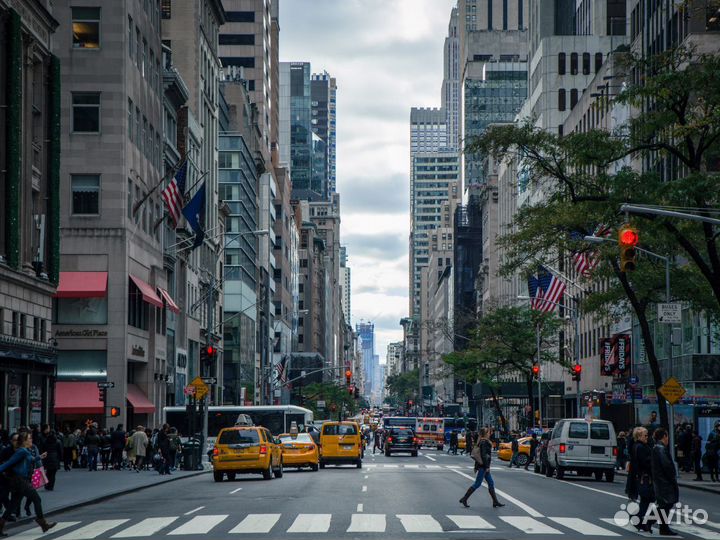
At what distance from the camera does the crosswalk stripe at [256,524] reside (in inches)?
840

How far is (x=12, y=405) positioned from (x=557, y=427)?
19901 mm

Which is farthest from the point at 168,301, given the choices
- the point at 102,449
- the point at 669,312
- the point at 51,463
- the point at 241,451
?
the point at 51,463

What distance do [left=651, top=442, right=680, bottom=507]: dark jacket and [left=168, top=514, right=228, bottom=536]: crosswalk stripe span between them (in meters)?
7.78

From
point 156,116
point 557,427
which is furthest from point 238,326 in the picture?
point 557,427

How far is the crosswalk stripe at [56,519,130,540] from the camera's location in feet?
69.6

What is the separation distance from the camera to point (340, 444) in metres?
52.5

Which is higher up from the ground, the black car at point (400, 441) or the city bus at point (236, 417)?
the city bus at point (236, 417)

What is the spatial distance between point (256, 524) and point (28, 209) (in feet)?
89.7

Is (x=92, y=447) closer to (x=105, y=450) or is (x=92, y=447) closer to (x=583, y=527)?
(x=105, y=450)

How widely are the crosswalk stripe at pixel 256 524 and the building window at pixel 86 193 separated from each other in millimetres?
37249

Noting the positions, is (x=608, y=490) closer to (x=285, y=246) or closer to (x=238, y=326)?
(x=238, y=326)

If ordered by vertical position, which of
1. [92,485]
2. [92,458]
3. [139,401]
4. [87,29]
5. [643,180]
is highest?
[87,29]

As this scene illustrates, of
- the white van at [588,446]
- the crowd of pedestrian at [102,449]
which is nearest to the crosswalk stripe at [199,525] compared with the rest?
the crowd of pedestrian at [102,449]

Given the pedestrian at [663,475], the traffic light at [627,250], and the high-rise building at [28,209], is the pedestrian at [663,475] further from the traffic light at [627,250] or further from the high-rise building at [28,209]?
the high-rise building at [28,209]
